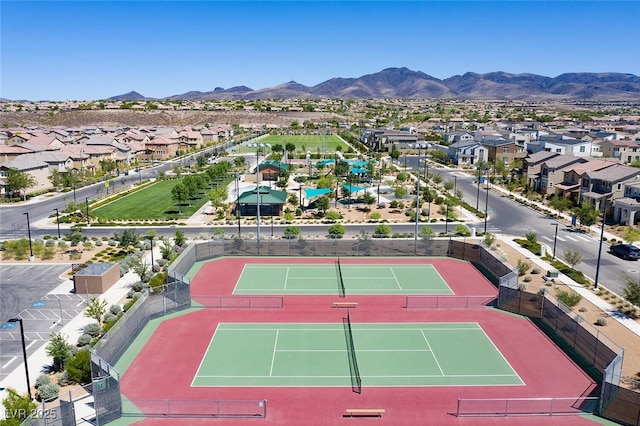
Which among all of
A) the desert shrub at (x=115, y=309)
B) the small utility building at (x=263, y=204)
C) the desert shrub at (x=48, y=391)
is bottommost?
the desert shrub at (x=48, y=391)

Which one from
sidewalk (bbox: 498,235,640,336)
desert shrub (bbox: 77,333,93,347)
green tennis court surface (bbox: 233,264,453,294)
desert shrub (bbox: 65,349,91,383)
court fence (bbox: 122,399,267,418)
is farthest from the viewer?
green tennis court surface (bbox: 233,264,453,294)

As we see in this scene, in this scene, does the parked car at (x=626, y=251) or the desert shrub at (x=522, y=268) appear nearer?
the desert shrub at (x=522, y=268)

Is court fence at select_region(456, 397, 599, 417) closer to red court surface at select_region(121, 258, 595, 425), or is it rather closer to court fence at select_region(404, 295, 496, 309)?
red court surface at select_region(121, 258, 595, 425)

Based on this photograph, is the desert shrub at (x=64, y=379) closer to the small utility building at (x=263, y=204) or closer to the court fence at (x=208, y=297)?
the court fence at (x=208, y=297)

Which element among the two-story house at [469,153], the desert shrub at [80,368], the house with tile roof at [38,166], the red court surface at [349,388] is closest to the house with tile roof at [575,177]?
the two-story house at [469,153]

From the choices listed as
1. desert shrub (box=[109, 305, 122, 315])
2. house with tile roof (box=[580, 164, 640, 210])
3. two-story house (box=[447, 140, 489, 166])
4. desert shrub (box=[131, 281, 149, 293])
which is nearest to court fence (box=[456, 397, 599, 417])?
desert shrub (box=[109, 305, 122, 315])

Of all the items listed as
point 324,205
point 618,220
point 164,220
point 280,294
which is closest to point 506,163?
point 618,220

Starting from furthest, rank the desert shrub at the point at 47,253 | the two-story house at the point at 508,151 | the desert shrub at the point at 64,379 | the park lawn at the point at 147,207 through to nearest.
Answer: the two-story house at the point at 508,151
the park lawn at the point at 147,207
the desert shrub at the point at 47,253
the desert shrub at the point at 64,379
